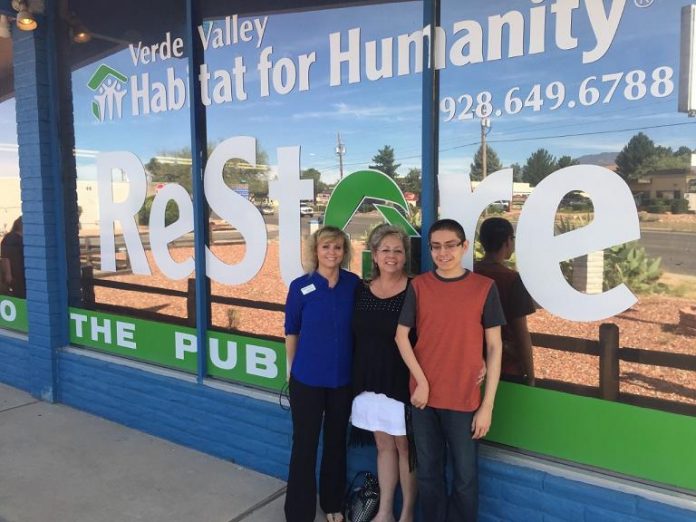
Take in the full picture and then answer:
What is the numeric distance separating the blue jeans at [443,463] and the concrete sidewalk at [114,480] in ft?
3.15

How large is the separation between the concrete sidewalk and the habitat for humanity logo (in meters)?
2.39

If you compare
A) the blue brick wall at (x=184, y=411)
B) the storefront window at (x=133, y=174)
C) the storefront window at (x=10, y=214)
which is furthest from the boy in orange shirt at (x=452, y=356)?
the storefront window at (x=10, y=214)

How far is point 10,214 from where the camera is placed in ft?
18.0

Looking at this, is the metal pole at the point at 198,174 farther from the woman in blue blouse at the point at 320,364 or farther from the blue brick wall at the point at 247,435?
the woman in blue blouse at the point at 320,364

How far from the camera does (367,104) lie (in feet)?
11.1

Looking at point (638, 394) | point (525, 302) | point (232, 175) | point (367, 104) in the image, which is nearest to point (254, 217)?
point (232, 175)

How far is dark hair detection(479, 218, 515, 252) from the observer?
293 centimetres

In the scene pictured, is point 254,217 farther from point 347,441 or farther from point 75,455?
point 75,455

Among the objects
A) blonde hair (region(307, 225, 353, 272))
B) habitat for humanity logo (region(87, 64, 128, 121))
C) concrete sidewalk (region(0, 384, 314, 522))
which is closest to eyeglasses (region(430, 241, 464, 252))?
blonde hair (region(307, 225, 353, 272))

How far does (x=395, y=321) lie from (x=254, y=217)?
1.47 m

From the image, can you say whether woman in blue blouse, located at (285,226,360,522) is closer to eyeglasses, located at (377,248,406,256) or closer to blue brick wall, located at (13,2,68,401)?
eyeglasses, located at (377,248,406,256)

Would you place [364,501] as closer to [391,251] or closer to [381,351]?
[381,351]

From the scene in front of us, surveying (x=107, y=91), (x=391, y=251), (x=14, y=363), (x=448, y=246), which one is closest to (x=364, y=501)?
(x=391, y=251)

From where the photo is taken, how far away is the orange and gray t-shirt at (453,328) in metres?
2.51
